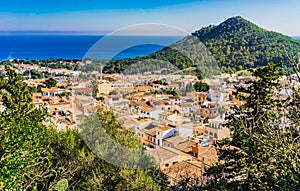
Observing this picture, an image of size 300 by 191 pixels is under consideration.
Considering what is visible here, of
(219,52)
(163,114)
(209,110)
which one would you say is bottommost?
(209,110)

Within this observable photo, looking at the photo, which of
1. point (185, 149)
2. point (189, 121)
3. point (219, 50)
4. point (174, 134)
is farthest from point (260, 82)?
point (219, 50)

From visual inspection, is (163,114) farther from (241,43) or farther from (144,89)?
(241,43)

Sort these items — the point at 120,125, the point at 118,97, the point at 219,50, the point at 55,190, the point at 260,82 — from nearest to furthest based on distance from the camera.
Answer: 1. the point at 55,190
2. the point at 260,82
3. the point at 120,125
4. the point at 118,97
5. the point at 219,50

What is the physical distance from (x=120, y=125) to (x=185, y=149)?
10.3ft

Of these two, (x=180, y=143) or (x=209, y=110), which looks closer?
(x=180, y=143)

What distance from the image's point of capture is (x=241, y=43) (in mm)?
30141

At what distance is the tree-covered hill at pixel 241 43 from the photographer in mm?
24938

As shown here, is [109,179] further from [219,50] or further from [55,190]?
[219,50]

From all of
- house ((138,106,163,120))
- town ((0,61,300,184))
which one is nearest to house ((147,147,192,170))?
town ((0,61,300,184))

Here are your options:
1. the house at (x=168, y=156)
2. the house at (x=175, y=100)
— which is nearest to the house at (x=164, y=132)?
the house at (x=168, y=156)

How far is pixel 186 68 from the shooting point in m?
8.84

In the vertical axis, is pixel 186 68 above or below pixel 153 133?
above

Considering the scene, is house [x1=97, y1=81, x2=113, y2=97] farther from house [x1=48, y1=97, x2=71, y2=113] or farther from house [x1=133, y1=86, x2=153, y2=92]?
house [x1=48, y1=97, x2=71, y2=113]

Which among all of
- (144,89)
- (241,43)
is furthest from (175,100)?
(241,43)
